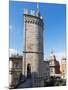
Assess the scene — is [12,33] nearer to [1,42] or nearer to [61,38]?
[1,42]

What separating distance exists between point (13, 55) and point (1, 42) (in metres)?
0.16

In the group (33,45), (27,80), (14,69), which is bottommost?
(27,80)

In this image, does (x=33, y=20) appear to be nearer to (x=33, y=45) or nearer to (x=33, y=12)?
(x=33, y=12)

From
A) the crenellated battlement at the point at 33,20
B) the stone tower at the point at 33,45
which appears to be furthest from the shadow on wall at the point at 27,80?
the crenellated battlement at the point at 33,20

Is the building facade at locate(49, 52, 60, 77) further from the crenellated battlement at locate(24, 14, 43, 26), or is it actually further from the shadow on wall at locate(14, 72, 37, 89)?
the crenellated battlement at locate(24, 14, 43, 26)

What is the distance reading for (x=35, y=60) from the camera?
2.03m

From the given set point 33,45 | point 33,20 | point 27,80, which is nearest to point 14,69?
point 27,80

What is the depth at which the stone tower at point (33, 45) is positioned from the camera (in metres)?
2.01

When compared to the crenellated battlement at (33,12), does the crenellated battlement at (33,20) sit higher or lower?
lower

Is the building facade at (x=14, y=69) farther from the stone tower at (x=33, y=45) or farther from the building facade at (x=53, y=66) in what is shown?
the building facade at (x=53, y=66)

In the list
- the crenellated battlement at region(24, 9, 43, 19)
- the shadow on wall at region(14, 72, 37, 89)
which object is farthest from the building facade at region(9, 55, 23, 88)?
the crenellated battlement at region(24, 9, 43, 19)

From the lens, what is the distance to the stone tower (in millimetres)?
2008

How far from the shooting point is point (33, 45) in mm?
2039

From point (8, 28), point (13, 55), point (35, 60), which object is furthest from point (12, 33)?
point (35, 60)
